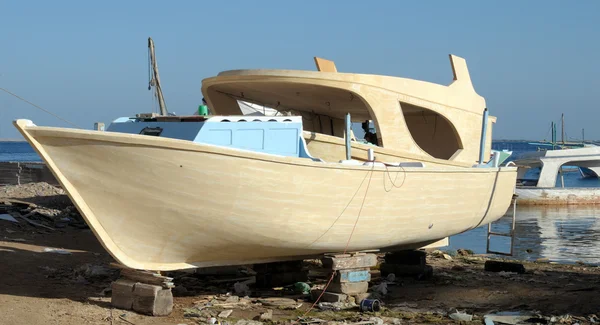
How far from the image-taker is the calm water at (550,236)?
809 inches

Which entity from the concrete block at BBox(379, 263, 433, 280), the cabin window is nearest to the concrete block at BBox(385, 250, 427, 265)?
the concrete block at BBox(379, 263, 433, 280)

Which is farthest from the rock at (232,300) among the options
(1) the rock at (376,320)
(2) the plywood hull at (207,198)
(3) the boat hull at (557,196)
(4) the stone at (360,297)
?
(3) the boat hull at (557,196)

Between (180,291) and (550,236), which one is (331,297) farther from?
(550,236)

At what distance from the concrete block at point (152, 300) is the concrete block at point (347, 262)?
2359mm

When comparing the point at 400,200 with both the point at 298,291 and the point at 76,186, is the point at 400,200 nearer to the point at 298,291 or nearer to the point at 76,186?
the point at 298,291

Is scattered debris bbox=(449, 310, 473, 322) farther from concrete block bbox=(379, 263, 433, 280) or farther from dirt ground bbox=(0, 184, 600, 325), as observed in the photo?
concrete block bbox=(379, 263, 433, 280)

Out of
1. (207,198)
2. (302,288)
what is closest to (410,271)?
(302,288)

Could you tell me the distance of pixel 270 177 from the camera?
374 inches

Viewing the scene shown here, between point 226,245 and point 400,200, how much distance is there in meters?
2.75

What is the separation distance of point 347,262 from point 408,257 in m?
2.59

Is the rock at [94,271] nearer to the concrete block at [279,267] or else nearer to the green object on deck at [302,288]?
the concrete block at [279,267]

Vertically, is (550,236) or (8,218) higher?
(8,218)

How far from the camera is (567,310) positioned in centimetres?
992

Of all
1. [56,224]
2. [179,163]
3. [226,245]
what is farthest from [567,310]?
[56,224]
